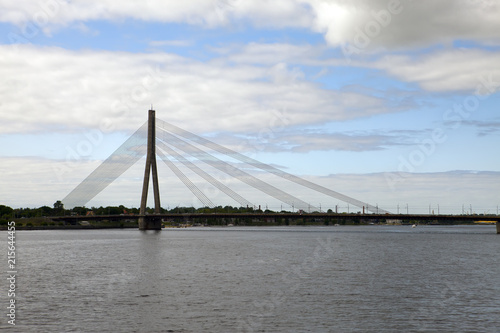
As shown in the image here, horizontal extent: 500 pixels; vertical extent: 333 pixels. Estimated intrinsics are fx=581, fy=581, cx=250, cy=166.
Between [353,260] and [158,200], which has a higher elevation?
[158,200]

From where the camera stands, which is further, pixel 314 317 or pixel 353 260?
pixel 353 260

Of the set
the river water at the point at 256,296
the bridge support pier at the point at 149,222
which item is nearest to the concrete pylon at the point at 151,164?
the bridge support pier at the point at 149,222

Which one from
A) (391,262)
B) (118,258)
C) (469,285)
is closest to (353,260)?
(391,262)

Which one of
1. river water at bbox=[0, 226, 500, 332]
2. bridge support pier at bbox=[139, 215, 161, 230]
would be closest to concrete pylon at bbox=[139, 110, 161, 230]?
bridge support pier at bbox=[139, 215, 161, 230]

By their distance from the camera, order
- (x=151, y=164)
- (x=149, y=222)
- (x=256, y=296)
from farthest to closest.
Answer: (x=149, y=222)
(x=151, y=164)
(x=256, y=296)

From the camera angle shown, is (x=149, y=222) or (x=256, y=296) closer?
(x=256, y=296)

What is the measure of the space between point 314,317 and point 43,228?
Result: 569ft

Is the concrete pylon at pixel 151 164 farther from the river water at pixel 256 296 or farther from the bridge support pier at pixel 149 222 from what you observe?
the river water at pixel 256 296

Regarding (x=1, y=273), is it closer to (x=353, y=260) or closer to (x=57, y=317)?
(x=57, y=317)

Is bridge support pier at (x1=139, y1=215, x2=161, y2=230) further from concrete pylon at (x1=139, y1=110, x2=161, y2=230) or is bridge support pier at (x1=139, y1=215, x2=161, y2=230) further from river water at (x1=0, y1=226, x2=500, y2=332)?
river water at (x1=0, y1=226, x2=500, y2=332)

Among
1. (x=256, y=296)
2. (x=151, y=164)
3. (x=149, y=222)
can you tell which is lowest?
(x=256, y=296)

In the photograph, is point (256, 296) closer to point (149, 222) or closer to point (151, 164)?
point (151, 164)

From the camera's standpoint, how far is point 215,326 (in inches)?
1029

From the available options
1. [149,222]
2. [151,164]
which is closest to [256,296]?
[151,164]
